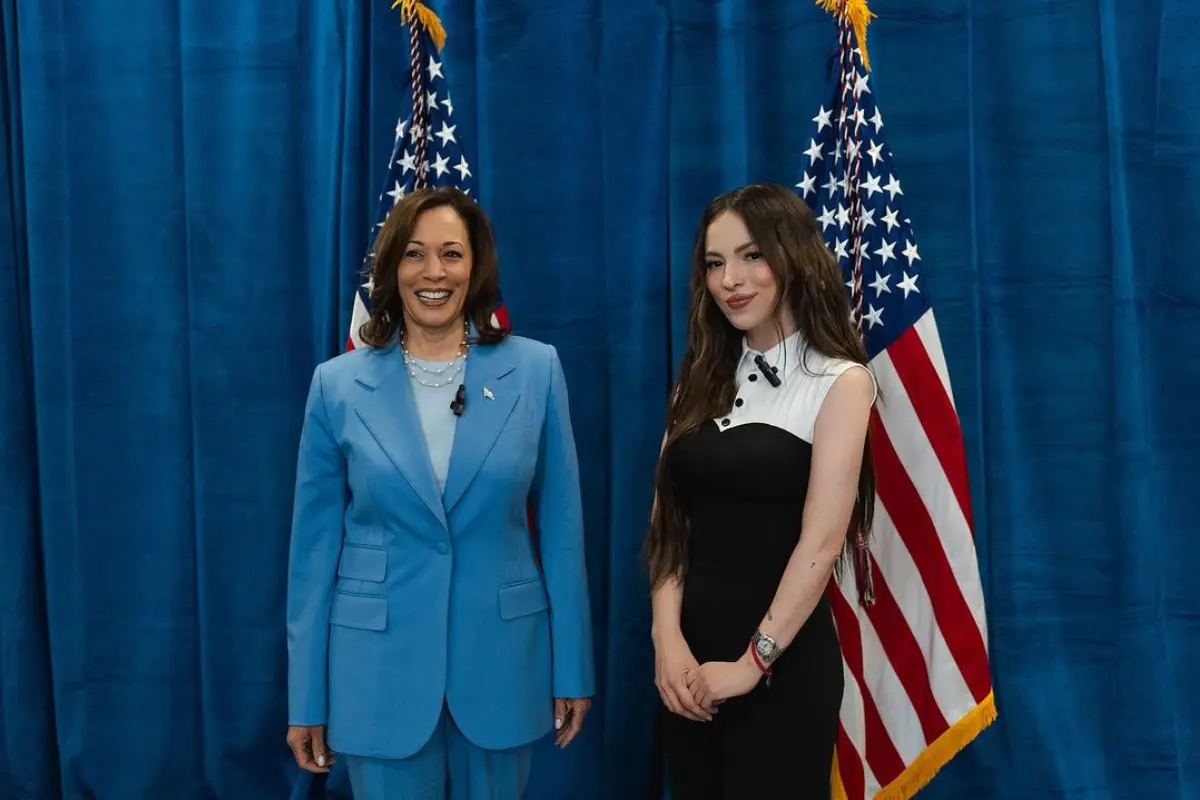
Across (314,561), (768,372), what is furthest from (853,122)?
(314,561)

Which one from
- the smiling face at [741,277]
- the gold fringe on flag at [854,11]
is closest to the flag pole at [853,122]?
the gold fringe on flag at [854,11]

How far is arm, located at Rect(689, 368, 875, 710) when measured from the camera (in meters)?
1.43

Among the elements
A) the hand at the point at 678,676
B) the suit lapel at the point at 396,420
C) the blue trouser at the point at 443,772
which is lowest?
the blue trouser at the point at 443,772

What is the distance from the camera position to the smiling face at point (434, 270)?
155 centimetres

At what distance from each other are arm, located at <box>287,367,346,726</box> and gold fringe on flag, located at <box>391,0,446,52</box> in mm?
1004

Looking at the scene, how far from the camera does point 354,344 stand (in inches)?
83.5

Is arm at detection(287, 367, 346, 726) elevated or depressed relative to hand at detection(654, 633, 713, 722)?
elevated

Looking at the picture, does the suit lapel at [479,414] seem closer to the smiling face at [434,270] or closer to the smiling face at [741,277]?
the smiling face at [434,270]

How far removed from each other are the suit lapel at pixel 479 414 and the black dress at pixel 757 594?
303 millimetres

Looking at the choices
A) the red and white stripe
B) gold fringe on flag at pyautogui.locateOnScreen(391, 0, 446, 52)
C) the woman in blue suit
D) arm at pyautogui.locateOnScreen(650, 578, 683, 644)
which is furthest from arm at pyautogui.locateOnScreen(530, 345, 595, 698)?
gold fringe on flag at pyautogui.locateOnScreen(391, 0, 446, 52)

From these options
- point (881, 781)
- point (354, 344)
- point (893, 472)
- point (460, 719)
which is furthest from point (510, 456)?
point (881, 781)

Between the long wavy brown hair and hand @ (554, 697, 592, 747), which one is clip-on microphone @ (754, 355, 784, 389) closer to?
the long wavy brown hair

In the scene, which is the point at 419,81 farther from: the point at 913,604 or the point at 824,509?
the point at 913,604

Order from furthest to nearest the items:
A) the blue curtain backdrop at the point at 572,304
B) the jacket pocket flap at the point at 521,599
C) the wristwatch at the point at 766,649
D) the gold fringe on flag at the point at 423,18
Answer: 1. the blue curtain backdrop at the point at 572,304
2. the gold fringe on flag at the point at 423,18
3. the jacket pocket flap at the point at 521,599
4. the wristwatch at the point at 766,649
